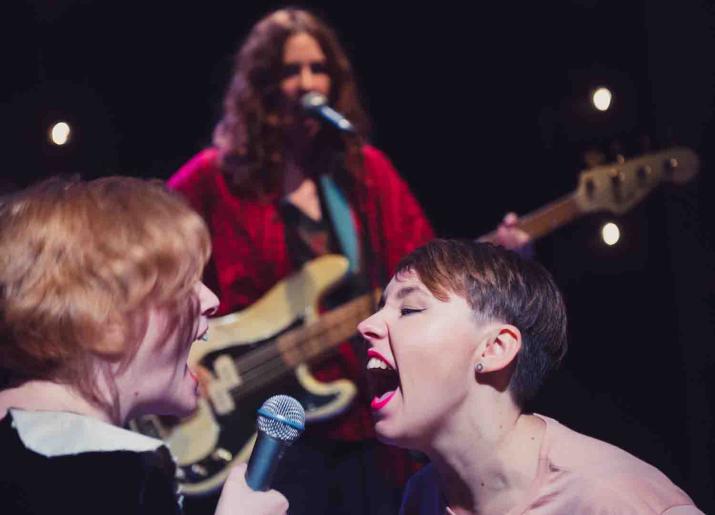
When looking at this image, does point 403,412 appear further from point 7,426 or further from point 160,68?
point 160,68

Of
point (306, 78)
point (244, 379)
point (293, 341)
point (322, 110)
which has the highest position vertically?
point (306, 78)

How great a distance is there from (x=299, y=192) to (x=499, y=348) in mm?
1654

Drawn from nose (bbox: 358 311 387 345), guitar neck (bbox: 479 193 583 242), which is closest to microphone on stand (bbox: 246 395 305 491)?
nose (bbox: 358 311 387 345)

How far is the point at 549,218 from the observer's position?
3660 millimetres

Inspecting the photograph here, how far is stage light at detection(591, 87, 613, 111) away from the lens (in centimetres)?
385

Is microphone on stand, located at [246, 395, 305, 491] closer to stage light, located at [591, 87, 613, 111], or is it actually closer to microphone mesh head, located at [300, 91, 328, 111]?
microphone mesh head, located at [300, 91, 328, 111]

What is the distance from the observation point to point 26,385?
5.22ft

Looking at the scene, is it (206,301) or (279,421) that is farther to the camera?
(206,301)

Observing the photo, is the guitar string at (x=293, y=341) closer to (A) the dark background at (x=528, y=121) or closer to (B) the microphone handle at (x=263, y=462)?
(A) the dark background at (x=528, y=121)

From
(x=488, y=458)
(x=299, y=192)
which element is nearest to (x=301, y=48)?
(x=299, y=192)

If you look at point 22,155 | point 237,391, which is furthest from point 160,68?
point 237,391

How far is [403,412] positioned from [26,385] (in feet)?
2.49

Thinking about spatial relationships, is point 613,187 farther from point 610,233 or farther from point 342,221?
point 342,221

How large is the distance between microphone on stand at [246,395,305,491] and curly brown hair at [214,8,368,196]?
1968mm
